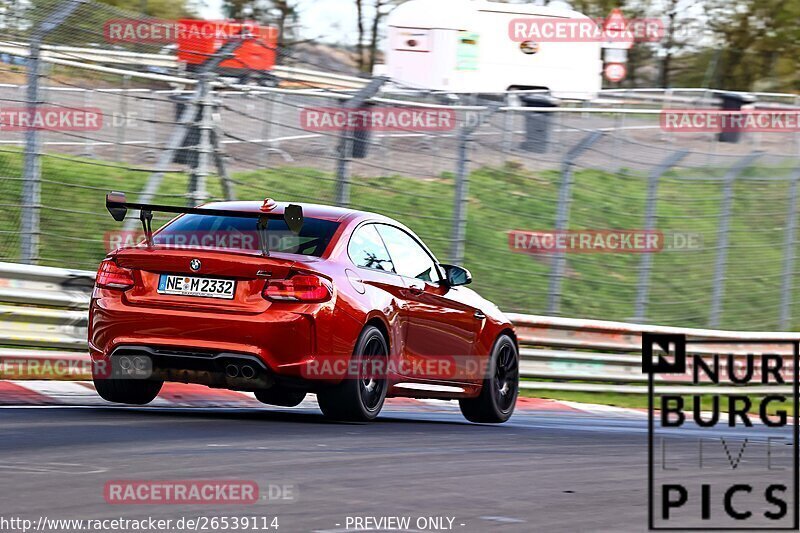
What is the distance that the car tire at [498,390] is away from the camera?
36.8 feet

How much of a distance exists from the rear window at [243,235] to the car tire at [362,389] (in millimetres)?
634

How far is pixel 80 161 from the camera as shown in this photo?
44.1ft

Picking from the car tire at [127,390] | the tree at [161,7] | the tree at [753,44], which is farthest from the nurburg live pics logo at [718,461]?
the tree at [753,44]

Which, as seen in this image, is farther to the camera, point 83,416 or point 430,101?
point 430,101

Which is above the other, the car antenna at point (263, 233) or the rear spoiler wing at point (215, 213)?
the rear spoiler wing at point (215, 213)

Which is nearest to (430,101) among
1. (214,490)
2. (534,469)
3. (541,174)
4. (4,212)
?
(541,174)

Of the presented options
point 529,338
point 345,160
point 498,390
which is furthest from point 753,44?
point 498,390

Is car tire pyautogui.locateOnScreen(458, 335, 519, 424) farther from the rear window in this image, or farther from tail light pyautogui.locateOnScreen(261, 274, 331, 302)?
tail light pyautogui.locateOnScreen(261, 274, 331, 302)

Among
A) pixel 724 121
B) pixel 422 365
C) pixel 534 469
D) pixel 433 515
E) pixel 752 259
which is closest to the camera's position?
pixel 433 515

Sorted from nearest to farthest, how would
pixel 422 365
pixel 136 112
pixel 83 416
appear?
1. pixel 83 416
2. pixel 422 365
3. pixel 136 112

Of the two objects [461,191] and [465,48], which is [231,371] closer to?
[461,191]

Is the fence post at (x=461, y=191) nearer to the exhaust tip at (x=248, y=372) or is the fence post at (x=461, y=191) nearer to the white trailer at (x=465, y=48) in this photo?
the exhaust tip at (x=248, y=372)

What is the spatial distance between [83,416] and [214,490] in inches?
121

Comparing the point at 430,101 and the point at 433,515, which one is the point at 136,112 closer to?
the point at 430,101
